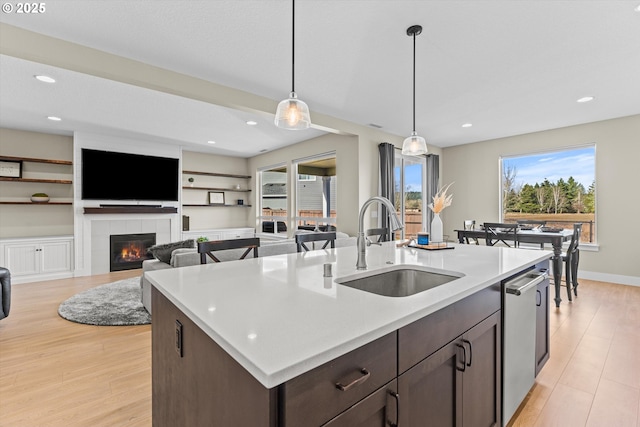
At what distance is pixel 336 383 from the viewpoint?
2.45 ft

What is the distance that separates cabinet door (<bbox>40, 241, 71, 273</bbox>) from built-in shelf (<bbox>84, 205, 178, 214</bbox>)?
0.68m

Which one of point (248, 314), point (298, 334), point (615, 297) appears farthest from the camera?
point (615, 297)

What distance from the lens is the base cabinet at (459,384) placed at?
1.01 metres

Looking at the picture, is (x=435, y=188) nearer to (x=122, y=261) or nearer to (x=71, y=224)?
(x=122, y=261)

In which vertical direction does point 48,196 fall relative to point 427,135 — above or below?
below

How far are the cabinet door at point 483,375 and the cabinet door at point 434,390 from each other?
2.4 inches

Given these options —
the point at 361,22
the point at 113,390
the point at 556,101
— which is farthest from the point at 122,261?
the point at 556,101

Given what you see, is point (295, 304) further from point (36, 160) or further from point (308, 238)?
point (36, 160)

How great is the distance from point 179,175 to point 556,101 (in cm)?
666

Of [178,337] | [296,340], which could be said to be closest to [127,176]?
[178,337]

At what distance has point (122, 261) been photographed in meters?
5.95

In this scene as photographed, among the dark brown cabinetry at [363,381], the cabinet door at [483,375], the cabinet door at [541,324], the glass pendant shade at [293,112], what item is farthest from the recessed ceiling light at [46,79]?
the cabinet door at [541,324]

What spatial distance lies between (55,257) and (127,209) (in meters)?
1.34

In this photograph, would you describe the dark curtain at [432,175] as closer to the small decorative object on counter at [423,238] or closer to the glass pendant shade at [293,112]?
the small decorative object on counter at [423,238]
